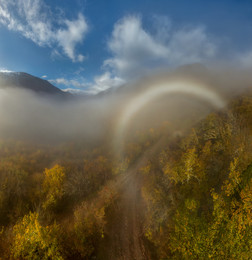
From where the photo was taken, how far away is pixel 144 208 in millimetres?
27875

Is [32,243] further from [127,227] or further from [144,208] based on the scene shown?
[144,208]

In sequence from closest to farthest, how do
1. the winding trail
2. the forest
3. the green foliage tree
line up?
the forest, the green foliage tree, the winding trail

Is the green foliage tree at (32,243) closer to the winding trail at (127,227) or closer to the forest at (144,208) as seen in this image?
the forest at (144,208)

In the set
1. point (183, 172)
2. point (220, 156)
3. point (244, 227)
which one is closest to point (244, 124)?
point (220, 156)

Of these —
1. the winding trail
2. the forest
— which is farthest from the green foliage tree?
the winding trail

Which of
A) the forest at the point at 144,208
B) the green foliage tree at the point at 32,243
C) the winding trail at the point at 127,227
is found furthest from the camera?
the winding trail at the point at 127,227

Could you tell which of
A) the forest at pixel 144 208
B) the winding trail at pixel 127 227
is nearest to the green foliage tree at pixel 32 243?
the forest at pixel 144 208

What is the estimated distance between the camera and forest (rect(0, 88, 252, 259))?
1511 cm

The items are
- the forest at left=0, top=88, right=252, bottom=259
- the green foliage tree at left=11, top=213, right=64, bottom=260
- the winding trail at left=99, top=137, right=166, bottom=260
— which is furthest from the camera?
the winding trail at left=99, top=137, right=166, bottom=260

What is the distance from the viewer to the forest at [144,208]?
1511 centimetres

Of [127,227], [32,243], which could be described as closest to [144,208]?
[127,227]

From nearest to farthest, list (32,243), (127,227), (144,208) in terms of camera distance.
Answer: (32,243) → (127,227) → (144,208)

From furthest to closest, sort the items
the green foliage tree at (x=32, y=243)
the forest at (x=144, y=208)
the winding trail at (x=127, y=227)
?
1. the winding trail at (x=127, y=227)
2. the green foliage tree at (x=32, y=243)
3. the forest at (x=144, y=208)

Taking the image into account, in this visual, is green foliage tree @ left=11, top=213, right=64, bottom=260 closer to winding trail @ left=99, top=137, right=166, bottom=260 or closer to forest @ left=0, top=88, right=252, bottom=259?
forest @ left=0, top=88, right=252, bottom=259
